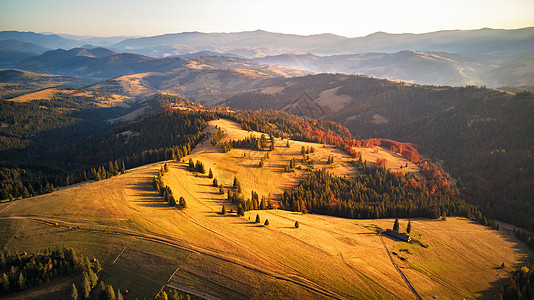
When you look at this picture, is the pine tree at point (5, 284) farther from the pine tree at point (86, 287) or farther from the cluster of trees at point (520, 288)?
the cluster of trees at point (520, 288)

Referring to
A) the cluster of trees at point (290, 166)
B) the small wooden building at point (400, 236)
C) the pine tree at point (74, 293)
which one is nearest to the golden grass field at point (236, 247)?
the small wooden building at point (400, 236)

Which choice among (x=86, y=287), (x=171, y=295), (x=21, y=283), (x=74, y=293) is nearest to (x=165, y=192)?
(x=86, y=287)

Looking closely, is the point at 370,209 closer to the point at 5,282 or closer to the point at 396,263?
the point at 396,263

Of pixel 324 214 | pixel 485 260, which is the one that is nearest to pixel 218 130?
pixel 324 214

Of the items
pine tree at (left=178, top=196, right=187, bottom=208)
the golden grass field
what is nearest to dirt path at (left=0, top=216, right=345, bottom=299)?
the golden grass field

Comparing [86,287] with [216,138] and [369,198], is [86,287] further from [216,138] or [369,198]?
[216,138]

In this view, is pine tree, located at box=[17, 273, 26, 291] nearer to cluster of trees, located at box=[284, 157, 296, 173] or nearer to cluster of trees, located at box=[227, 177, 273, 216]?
cluster of trees, located at box=[227, 177, 273, 216]
